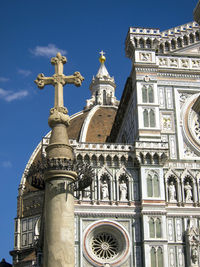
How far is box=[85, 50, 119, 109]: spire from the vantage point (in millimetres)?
61550

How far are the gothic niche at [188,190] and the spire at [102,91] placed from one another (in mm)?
35580

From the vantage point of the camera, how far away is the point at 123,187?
2528cm

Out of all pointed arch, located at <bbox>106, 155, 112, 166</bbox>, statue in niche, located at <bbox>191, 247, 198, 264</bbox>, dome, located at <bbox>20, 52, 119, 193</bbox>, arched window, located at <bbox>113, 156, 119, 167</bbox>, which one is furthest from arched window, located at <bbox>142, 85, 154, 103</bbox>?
dome, located at <bbox>20, 52, 119, 193</bbox>

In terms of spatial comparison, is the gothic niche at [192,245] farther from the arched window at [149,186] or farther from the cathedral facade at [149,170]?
the arched window at [149,186]

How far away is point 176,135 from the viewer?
87.8 feet

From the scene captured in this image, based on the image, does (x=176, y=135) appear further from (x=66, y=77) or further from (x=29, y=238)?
(x=29, y=238)

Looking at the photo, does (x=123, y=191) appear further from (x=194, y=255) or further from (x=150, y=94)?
(x=150, y=94)

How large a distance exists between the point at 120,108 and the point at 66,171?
18146 mm

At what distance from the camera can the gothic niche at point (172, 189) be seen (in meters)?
25.4

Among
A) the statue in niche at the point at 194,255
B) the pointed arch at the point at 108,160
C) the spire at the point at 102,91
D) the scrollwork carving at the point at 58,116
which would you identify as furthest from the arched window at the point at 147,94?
the spire at the point at 102,91

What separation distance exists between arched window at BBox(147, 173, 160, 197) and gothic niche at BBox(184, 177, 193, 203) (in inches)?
53.9

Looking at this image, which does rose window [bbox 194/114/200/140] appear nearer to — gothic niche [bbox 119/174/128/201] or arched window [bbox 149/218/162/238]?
gothic niche [bbox 119/174/128/201]

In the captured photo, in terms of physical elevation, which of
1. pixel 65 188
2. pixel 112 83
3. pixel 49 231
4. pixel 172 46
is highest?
pixel 112 83

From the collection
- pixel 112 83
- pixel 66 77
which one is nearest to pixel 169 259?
pixel 66 77
